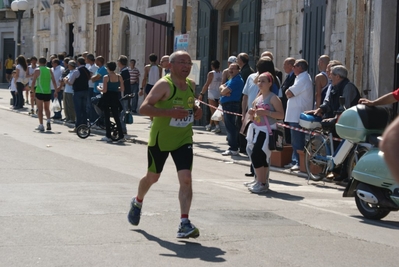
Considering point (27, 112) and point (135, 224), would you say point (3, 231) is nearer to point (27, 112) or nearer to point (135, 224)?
point (135, 224)

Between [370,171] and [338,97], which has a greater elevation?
[338,97]

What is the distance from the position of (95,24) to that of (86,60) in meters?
12.9

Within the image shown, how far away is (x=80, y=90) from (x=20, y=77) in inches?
329

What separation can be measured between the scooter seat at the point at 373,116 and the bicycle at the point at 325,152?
1180 mm

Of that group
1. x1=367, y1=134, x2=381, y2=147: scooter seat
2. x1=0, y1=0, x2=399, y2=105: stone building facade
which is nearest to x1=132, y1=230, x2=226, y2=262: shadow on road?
x1=367, y1=134, x2=381, y2=147: scooter seat

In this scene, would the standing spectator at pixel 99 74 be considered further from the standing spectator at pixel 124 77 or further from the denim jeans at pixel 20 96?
the denim jeans at pixel 20 96

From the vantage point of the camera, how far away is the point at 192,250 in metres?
6.87

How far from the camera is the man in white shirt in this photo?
13.3m

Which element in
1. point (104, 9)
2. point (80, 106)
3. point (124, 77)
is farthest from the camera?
point (104, 9)

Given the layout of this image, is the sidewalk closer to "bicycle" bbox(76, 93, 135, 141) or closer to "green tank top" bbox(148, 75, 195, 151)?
"bicycle" bbox(76, 93, 135, 141)

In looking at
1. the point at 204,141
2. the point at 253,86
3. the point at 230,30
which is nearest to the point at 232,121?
the point at 253,86

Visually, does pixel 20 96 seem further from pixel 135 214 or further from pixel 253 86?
pixel 135 214

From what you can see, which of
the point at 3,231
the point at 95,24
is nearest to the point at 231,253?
the point at 3,231

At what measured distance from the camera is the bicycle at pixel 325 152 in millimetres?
11000
